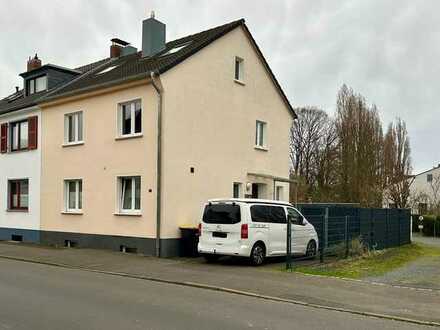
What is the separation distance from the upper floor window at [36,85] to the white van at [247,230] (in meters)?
13.8

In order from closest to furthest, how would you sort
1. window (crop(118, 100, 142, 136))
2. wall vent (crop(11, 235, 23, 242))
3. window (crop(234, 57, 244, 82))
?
window (crop(118, 100, 142, 136)), window (crop(234, 57, 244, 82)), wall vent (crop(11, 235, 23, 242))

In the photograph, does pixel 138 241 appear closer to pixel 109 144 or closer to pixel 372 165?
pixel 109 144

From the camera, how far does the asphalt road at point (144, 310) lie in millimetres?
7566

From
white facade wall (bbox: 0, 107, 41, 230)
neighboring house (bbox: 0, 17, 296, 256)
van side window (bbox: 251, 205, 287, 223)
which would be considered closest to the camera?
van side window (bbox: 251, 205, 287, 223)

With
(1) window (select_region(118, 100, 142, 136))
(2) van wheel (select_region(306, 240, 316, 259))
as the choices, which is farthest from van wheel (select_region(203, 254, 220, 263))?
(1) window (select_region(118, 100, 142, 136))

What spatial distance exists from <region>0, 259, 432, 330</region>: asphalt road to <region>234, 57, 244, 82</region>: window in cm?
1195

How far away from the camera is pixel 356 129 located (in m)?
44.4

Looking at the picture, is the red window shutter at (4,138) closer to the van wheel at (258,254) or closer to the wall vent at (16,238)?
the wall vent at (16,238)

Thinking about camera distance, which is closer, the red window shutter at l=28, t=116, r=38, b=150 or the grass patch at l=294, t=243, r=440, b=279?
the grass patch at l=294, t=243, r=440, b=279

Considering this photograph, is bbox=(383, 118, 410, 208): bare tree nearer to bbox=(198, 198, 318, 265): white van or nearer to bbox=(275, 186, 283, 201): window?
bbox=(275, 186, 283, 201): window

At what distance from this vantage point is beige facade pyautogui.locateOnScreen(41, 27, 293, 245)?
58.8 ft

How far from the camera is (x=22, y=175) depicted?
929 inches

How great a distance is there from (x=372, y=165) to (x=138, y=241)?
29.3 m

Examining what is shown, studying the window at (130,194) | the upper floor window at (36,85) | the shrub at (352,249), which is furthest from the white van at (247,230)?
the upper floor window at (36,85)
